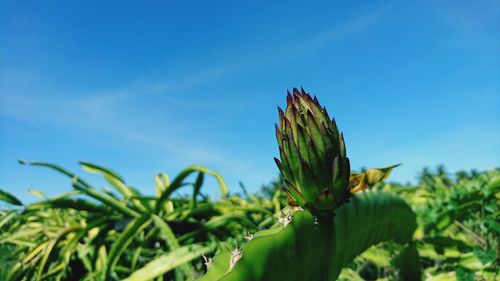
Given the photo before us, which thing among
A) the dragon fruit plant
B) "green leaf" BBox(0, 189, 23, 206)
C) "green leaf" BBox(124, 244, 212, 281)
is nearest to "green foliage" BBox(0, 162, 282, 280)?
"green leaf" BBox(0, 189, 23, 206)

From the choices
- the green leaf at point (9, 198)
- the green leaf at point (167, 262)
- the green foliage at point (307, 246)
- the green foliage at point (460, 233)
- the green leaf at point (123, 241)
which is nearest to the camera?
the green foliage at point (307, 246)

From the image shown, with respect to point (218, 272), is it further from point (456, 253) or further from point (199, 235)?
point (456, 253)

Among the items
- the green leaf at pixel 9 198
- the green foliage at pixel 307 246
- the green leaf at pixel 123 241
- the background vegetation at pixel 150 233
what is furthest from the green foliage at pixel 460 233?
the green leaf at pixel 9 198

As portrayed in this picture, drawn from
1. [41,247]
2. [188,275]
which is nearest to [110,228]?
[41,247]

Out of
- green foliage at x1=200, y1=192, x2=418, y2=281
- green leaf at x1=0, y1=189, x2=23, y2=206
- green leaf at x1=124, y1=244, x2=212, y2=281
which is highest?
green leaf at x1=0, y1=189, x2=23, y2=206

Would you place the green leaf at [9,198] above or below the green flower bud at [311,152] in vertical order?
above

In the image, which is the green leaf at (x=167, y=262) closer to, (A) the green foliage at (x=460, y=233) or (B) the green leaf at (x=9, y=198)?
(A) the green foliage at (x=460, y=233)

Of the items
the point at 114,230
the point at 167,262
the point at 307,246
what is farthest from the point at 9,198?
the point at 307,246

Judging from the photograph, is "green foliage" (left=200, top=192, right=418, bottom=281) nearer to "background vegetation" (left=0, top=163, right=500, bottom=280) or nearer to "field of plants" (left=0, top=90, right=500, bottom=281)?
"field of plants" (left=0, top=90, right=500, bottom=281)
